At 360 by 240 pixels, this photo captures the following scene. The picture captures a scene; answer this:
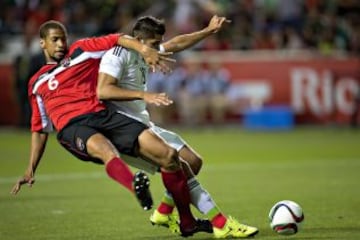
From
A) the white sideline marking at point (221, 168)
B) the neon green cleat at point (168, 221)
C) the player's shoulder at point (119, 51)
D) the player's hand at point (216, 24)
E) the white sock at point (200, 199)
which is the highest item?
the player's hand at point (216, 24)

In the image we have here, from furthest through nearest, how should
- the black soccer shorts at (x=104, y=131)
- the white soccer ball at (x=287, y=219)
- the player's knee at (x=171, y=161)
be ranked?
the white soccer ball at (x=287, y=219)
the black soccer shorts at (x=104, y=131)
the player's knee at (x=171, y=161)

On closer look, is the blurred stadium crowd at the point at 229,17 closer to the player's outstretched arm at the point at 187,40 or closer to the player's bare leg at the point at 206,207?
the player's outstretched arm at the point at 187,40

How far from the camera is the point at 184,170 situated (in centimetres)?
849

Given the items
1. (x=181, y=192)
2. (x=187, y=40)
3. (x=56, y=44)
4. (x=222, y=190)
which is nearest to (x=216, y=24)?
(x=187, y=40)

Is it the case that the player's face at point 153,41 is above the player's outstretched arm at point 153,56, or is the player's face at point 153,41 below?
above

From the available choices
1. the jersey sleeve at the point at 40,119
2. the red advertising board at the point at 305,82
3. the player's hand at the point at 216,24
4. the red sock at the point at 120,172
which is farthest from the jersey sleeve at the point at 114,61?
the red advertising board at the point at 305,82

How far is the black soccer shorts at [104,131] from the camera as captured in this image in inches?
319

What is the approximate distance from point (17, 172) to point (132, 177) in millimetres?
8756

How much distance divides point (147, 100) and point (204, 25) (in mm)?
20149

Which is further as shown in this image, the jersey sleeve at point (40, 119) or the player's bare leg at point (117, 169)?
the jersey sleeve at point (40, 119)

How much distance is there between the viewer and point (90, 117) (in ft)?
26.9

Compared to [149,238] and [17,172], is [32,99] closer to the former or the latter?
[149,238]

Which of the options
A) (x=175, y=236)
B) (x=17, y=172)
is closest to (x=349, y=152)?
(x=17, y=172)

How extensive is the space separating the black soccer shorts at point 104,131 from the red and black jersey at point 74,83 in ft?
0.27
